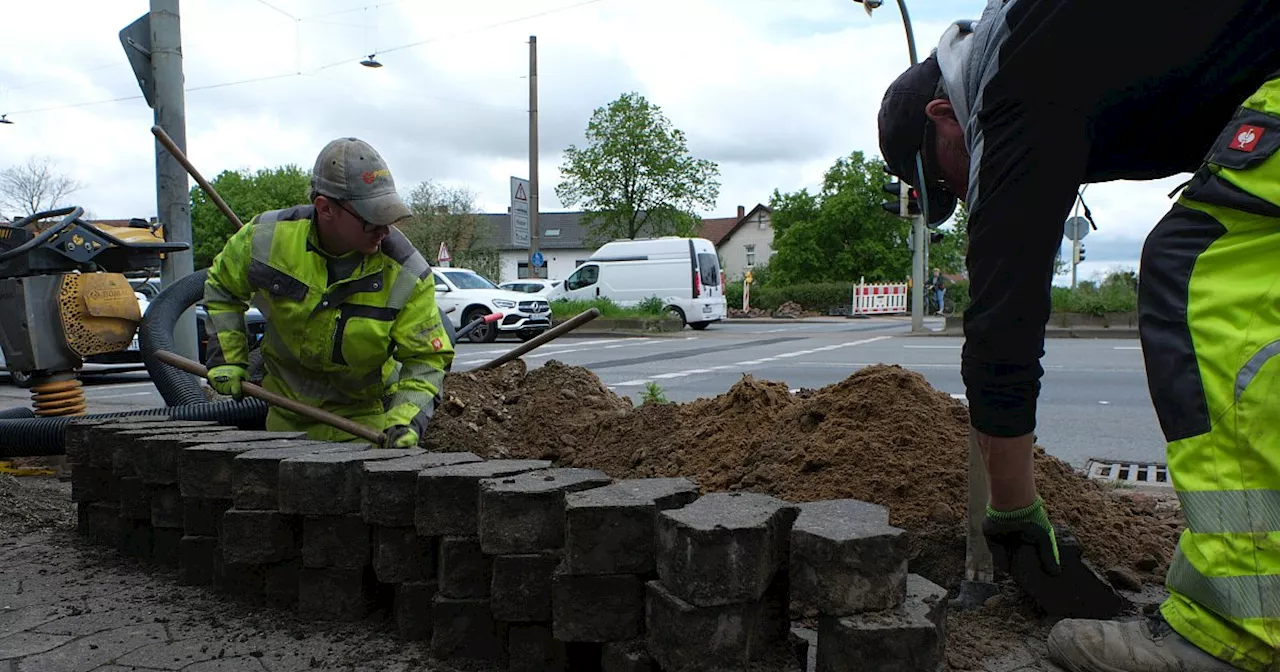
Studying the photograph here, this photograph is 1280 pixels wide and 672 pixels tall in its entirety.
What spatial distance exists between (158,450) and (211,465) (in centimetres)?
36

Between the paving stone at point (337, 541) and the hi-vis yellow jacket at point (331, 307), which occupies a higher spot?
the hi-vis yellow jacket at point (331, 307)

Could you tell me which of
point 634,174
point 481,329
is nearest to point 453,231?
point 634,174

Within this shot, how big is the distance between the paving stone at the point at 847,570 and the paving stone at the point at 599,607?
41 cm

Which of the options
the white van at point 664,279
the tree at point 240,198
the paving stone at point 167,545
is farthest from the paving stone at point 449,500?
the tree at point 240,198

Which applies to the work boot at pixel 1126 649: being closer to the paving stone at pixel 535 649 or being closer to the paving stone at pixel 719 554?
the paving stone at pixel 719 554

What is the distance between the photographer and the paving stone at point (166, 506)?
3238 millimetres

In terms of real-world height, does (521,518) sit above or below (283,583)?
above

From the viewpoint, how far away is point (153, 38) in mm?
5750

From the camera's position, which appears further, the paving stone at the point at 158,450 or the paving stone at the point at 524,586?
the paving stone at the point at 158,450

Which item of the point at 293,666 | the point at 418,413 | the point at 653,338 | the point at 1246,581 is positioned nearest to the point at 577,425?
the point at 418,413

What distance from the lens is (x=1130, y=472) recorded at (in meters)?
4.87

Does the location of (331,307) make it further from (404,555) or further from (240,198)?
(240,198)

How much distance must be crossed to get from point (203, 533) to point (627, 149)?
1476 inches

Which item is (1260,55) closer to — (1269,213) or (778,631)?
(1269,213)
